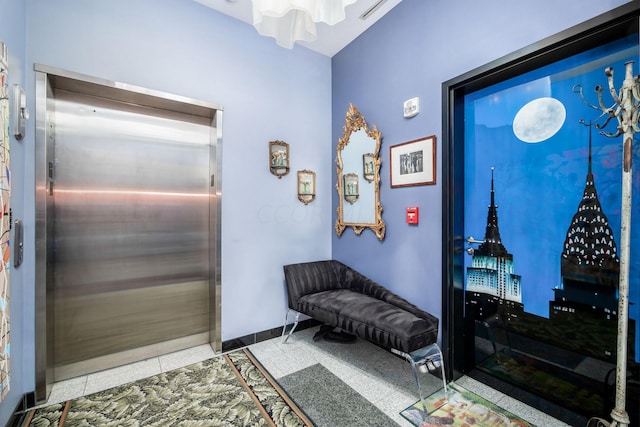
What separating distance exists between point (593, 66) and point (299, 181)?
2358 mm

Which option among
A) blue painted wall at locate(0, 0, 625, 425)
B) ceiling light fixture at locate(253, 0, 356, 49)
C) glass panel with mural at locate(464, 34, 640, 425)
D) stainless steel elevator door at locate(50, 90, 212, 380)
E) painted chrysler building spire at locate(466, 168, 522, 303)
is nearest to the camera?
ceiling light fixture at locate(253, 0, 356, 49)

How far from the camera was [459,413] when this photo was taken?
5.84ft

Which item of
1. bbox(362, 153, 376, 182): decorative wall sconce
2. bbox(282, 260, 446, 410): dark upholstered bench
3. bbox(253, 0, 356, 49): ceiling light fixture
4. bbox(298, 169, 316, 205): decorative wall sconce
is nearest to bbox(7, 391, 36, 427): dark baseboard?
bbox(282, 260, 446, 410): dark upholstered bench

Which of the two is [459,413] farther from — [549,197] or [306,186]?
[306,186]

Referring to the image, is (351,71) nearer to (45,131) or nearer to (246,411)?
(45,131)

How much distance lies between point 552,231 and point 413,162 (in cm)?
107

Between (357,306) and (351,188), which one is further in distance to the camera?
(351,188)

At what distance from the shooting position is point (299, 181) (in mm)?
3043

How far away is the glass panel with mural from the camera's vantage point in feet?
5.12

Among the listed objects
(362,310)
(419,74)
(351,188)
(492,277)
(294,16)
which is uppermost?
(419,74)

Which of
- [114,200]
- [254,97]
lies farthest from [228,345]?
[254,97]

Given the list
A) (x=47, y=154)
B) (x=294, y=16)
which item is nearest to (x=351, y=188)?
(x=294, y=16)

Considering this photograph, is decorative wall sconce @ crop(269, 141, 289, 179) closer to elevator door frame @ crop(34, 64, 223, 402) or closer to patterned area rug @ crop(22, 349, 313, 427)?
elevator door frame @ crop(34, 64, 223, 402)

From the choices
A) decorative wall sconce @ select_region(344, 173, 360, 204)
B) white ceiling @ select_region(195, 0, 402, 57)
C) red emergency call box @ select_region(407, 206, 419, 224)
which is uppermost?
white ceiling @ select_region(195, 0, 402, 57)
